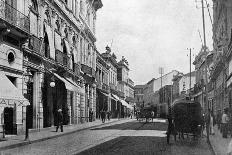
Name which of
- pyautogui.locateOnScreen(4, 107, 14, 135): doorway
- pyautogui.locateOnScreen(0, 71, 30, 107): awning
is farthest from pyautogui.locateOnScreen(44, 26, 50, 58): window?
pyautogui.locateOnScreen(0, 71, 30, 107): awning

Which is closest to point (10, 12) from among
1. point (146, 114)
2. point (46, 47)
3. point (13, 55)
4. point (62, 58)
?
point (13, 55)

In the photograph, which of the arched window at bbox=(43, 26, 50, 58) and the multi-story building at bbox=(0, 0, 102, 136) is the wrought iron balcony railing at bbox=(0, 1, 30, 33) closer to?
the multi-story building at bbox=(0, 0, 102, 136)

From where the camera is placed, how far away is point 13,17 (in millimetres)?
18531

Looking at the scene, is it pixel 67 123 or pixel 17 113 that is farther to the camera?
pixel 67 123

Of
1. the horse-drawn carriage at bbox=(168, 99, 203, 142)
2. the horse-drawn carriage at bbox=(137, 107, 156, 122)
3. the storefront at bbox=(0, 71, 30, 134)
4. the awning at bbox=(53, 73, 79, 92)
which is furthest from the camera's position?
the horse-drawn carriage at bbox=(137, 107, 156, 122)

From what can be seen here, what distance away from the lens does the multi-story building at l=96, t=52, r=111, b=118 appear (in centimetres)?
4894

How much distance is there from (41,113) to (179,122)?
9.80 m

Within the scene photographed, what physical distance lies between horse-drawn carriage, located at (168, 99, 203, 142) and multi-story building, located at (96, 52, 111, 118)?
1158 inches

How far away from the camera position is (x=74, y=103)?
110 feet

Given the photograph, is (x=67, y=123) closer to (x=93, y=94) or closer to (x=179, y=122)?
(x=93, y=94)

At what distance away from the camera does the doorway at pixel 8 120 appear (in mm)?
18875

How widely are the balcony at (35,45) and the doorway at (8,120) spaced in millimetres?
4047

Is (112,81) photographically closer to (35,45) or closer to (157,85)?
(35,45)

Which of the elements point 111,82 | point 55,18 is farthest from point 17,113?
point 111,82
